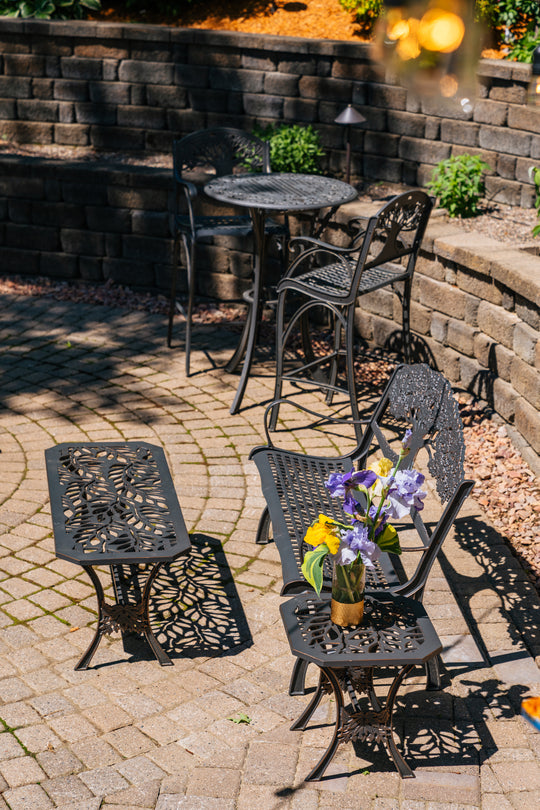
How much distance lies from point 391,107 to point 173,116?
228cm

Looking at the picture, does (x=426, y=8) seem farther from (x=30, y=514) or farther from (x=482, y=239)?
(x=482, y=239)

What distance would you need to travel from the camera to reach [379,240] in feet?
21.9

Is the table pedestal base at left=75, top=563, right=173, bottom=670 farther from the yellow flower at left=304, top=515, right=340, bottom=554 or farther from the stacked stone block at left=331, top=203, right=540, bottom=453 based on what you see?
the stacked stone block at left=331, top=203, right=540, bottom=453

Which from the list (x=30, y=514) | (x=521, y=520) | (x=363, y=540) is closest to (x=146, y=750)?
(x=363, y=540)

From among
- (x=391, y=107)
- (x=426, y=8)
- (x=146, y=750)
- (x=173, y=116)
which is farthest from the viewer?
(x=173, y=116)

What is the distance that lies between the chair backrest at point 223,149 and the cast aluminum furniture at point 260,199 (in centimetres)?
65

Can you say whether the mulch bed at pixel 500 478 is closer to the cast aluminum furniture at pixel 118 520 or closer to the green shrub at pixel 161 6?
the cast aluminum furniture at pixel 118 520

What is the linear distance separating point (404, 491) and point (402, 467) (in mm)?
1154

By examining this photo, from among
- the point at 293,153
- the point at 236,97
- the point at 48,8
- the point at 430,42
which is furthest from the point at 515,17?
the point at 430,42

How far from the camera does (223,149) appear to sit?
6.87 metres

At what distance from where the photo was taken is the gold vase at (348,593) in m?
2.95

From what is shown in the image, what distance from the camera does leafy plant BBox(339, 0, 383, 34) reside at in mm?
8234

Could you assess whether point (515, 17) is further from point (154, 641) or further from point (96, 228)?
point (154, 641)

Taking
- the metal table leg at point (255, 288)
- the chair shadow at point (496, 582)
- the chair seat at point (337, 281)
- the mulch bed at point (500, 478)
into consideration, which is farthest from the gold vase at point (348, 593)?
the metal table leg at point (255, 288)
